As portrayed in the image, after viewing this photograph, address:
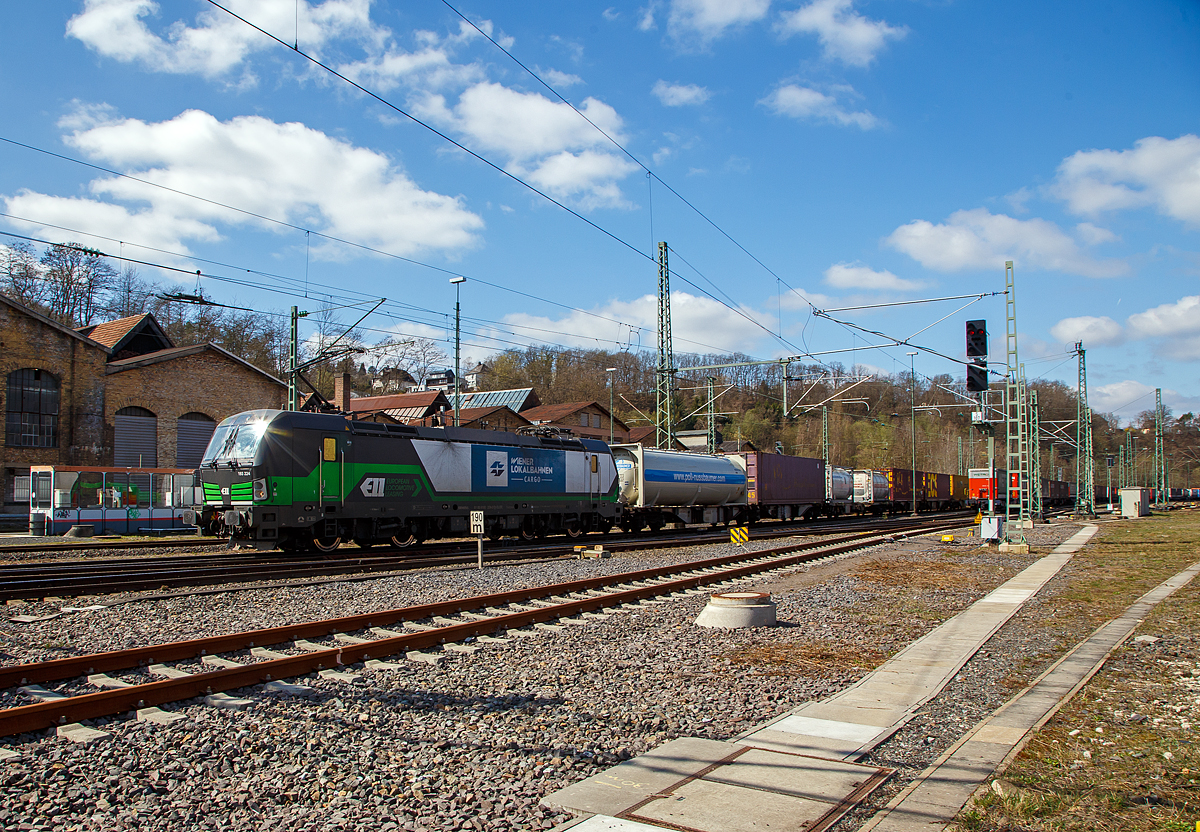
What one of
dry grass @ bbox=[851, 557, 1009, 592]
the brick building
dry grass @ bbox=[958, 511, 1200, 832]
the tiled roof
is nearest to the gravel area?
dry grass @ bbox=[958, 511, 1200, 832]

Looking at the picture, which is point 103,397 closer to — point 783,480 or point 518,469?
point 518,469

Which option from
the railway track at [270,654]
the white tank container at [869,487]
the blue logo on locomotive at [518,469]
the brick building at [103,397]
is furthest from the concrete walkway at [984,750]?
the white tank container at [869,487]

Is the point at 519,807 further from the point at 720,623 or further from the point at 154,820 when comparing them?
the point at 720,623

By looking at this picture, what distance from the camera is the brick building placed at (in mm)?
32906

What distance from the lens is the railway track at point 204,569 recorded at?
1218 centimetres

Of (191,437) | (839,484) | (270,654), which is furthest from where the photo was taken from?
(839,484)

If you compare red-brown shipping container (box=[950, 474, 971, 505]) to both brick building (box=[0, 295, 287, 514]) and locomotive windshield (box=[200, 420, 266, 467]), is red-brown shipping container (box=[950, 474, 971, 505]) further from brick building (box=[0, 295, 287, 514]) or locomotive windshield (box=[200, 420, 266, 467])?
locomotive windshield (box=[200, 420, 266, 467])

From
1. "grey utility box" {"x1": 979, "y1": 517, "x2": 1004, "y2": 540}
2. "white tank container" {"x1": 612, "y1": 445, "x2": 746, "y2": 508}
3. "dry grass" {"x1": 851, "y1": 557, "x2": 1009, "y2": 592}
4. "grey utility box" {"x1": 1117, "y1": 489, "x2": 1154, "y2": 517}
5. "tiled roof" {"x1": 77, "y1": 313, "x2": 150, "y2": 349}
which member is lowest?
"grey utility box" {"x1": 1117, "y1": 489, "x2": 1154, "y2": 517}

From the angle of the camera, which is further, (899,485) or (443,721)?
(899,485)

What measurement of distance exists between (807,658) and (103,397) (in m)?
36.1

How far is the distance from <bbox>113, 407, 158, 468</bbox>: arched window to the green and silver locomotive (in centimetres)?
2075

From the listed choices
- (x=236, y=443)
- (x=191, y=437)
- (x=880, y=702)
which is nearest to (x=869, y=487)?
(x=191, y=437)

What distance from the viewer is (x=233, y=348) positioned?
5272 cm

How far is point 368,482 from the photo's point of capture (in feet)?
62.5
